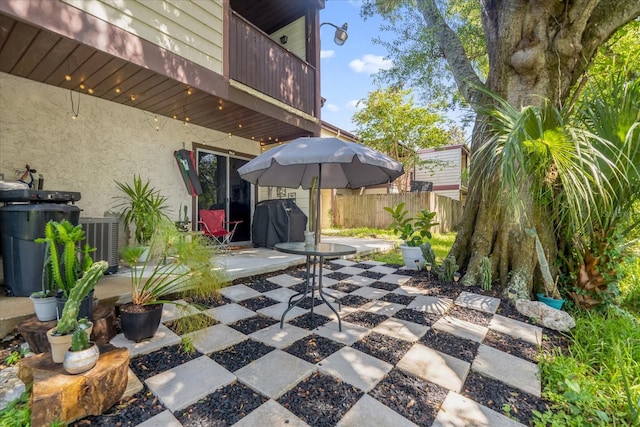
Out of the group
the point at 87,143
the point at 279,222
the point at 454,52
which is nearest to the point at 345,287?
the point at 279,222

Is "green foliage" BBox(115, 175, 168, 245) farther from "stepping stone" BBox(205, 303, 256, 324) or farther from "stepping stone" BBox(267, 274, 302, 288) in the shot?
"stepping stone" BBox(205, 303, 256, 324)

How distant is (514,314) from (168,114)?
19.3ft

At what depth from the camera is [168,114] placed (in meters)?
4.93

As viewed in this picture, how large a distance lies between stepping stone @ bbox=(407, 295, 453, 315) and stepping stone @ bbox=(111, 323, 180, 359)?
7.65 ft

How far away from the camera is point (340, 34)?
222 inches

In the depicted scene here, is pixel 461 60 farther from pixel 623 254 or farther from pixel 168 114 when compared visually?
pixel 168 114

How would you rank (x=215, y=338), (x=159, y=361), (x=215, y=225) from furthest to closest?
(x=215, y=225) < (x=215, y=338) < (x=159, y=361)

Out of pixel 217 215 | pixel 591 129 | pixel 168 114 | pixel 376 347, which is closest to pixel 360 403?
pixel 376 347

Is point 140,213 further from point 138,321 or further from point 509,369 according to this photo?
point 509,369

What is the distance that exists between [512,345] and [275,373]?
6.36ft

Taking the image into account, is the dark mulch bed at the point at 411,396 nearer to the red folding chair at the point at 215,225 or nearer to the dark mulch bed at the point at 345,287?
the dark mulch bed at the point at 345,287

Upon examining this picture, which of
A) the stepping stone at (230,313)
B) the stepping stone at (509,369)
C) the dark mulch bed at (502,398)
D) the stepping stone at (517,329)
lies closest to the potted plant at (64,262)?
the stepping stone at (230,313)

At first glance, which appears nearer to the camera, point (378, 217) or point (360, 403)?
point (360, 403)

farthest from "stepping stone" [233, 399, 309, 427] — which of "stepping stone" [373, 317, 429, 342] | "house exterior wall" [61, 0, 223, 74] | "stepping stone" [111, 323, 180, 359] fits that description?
"house exterior wall" [61, 0, 223, 74]
